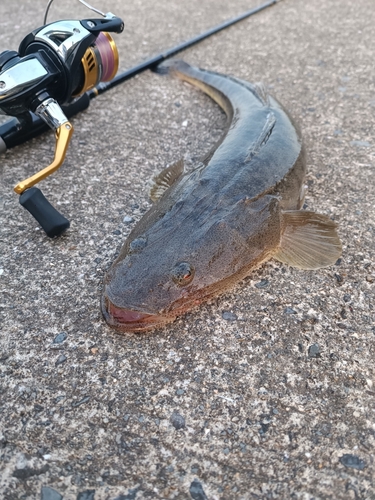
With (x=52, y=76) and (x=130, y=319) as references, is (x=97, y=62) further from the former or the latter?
(x=130, y=319)

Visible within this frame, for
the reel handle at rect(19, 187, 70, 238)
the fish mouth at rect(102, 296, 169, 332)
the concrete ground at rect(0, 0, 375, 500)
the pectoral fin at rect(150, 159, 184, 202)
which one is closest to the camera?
the concrete ground at rect(0, 0, 375, 500)

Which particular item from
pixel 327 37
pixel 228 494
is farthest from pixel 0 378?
pixel 327 37

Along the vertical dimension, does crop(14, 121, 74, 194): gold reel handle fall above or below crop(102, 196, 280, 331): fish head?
above

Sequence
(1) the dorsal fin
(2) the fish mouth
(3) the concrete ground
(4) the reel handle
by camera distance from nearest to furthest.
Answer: (3) the concrete ground
(2) the fish mouth
(4) the reel handle
(1) the dorsal fin

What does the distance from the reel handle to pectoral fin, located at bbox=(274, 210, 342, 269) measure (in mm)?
1174

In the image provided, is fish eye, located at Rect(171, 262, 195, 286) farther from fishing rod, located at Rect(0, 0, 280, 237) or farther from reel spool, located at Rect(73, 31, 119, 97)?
reel spool, located at Rect(73, 31, 119, 97)

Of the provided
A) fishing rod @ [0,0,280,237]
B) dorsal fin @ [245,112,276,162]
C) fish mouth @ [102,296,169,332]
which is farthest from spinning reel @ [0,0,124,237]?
dorsal fin @ [245,112,276,162]

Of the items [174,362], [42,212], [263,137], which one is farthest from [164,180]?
[174,362]

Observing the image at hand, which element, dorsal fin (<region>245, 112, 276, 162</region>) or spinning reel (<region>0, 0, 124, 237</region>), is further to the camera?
dorsal fin (<region>245, 112, 276, 162</region>)

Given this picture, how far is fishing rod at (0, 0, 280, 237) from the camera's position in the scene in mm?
2283

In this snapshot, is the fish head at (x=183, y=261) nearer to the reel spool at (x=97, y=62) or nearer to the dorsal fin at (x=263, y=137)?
the dorsal fin at (x=263, y=137)

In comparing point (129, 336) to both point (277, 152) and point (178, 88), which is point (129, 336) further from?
point (178, 88)

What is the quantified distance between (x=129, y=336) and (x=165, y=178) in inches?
45.1

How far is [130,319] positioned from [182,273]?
0.30 meters
